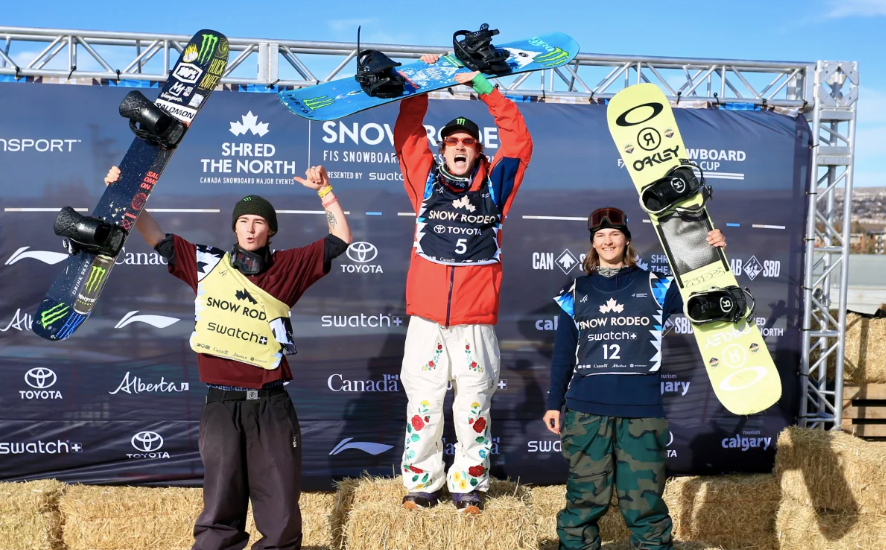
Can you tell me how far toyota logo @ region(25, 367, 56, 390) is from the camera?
14.1ft

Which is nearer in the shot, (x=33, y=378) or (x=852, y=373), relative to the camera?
(x=33, y=378)

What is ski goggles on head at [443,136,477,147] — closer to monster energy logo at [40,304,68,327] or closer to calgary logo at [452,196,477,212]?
calgary logo at [452,196,477,212]

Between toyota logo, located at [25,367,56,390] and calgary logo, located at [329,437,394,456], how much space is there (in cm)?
172

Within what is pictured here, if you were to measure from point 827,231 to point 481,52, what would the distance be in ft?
9.40

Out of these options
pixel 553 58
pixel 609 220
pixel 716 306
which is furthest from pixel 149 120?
pixel 716 306

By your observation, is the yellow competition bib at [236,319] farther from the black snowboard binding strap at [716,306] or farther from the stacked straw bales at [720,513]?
the stacked straw bales at [720,513]

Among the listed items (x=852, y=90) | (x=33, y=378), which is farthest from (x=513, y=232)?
(x=33, y=378)

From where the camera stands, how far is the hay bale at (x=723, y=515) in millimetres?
4461

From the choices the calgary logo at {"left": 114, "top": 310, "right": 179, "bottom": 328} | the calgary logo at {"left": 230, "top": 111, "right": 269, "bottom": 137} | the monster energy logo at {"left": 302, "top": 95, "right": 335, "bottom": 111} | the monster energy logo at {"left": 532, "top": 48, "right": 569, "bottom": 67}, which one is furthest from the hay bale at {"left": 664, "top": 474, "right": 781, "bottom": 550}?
the calgary logo at {"left": 230, "top": 111, "right": 269, "bottom": 137}

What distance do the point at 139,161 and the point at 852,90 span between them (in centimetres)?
431

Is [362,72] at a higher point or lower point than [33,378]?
higher

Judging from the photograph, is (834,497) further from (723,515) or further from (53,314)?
(53,314)

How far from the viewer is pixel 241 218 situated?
296 cm

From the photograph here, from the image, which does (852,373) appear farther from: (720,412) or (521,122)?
(521,122)
